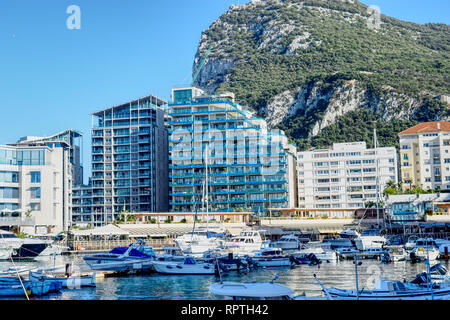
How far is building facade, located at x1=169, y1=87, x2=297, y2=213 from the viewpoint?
73250mm

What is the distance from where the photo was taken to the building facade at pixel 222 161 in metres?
73.2

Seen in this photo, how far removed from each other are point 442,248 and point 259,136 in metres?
35.3

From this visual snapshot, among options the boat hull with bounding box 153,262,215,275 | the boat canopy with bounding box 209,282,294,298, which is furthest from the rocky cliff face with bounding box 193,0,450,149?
the boat canopy with bounding box 209,282,294,298

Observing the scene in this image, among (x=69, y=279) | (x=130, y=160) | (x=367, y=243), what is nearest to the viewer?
(x=69, y=279)

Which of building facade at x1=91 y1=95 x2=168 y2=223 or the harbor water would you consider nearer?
the harbor water

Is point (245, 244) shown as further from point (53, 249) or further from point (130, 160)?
point (130, 160)

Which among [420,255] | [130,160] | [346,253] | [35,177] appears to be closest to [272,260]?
[346,253]

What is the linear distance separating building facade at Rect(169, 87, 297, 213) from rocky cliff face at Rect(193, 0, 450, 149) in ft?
93.0

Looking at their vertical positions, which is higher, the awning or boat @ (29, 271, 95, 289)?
boat @ (29, 271, 95, 289)

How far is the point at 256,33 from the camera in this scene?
14700 cm

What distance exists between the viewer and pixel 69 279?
24891 millimetres

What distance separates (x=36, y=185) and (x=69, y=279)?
3551 centimetres

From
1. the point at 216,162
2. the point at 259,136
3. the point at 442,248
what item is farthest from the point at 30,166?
the point at 442,248

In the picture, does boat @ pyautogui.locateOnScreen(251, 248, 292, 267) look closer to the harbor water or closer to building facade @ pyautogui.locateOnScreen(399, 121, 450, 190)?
the harbor water
